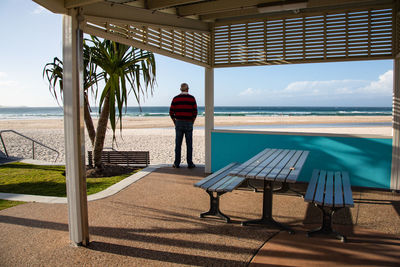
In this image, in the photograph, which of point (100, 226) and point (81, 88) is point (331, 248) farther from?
point (81, 88)

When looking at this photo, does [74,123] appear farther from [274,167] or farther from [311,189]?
[311,189]

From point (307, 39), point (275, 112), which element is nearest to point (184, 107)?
point (307, 39)

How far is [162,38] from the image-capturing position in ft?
14.9

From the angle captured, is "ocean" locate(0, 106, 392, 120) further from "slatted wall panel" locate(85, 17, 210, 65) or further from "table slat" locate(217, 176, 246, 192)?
"table slat" locate(217, 176, 246, 192)

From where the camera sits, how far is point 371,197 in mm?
4680

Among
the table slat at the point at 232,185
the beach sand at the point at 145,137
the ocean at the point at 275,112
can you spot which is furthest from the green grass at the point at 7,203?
the ocean at the point at 275,112

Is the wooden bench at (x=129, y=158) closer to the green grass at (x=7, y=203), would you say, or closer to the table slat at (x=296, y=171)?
the green grass at (x=7, y=203)

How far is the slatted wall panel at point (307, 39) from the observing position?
16.3 feet

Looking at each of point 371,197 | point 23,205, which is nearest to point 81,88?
point 23,205

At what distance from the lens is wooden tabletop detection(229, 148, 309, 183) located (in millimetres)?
3141

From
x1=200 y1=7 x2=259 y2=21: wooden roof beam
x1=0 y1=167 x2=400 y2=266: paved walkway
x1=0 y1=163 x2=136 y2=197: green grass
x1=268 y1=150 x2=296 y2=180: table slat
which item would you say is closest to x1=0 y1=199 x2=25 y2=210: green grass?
x1=0 y1=167 x2=400 y2=266: paved walkway

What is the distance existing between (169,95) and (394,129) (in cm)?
5438

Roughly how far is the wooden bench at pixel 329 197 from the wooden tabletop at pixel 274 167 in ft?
0.90

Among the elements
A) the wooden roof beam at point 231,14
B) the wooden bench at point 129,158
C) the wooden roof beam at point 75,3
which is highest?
the wooden roof beam at point 231,14
